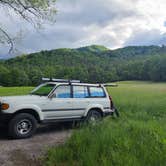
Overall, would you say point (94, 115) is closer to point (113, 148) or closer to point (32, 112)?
point (32, 112)

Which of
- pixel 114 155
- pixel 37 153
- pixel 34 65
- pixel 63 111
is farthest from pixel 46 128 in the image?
pixel 34 65

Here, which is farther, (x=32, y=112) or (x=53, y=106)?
(x=53, y=106)

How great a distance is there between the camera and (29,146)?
7164 millimetres

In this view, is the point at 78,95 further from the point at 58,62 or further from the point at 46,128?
the point at 58,62

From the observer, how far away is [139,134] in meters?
6.81

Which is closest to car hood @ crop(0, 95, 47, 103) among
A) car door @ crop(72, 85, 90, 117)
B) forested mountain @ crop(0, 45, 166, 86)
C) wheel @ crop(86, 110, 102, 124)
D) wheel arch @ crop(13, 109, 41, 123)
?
wheel arch @ crop(13, 109, 41, 123)

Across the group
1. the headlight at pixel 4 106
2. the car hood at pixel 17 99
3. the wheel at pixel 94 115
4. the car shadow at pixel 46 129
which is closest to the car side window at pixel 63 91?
the car hood at pixel 17 99

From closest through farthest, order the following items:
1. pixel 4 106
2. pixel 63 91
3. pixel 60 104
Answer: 1. pixel 4 106
2. pixel 60 104
3. pixel 63 91

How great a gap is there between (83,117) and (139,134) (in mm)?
3512

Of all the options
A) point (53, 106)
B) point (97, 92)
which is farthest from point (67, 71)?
point (53, 106)

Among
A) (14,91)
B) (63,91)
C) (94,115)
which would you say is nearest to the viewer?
(63,91)

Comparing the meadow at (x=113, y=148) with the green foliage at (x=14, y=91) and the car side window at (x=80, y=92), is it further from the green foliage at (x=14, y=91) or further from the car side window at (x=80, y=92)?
the green foliage at (x=14, y=91)

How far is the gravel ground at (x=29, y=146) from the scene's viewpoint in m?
5.87

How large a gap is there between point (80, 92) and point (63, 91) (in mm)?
835
